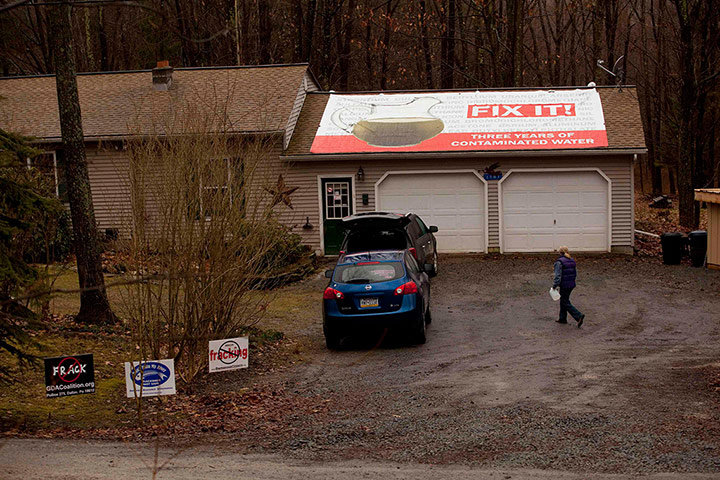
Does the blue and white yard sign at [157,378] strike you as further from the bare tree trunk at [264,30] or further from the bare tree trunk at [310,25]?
the bare tree trunk at [264,30]

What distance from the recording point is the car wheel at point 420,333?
43.8 ft

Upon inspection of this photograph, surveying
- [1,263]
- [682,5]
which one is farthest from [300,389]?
[682,5]

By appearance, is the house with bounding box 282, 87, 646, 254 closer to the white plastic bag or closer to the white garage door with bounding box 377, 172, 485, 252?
the white garage door with bounding box 377, 172, 485, 252

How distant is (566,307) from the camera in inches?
590

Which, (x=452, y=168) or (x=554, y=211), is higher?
(x=452, y=168)

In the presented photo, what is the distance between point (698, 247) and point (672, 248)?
2.23 feet

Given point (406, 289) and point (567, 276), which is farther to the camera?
point (567, 276)

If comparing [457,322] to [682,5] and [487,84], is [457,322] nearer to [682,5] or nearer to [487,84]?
[682,5]

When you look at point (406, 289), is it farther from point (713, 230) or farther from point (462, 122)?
point (462, 122)

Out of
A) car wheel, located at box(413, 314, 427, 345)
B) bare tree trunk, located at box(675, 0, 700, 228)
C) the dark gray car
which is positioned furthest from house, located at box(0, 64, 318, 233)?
bare tree trunk, located at box(675, 0, 700, 228)

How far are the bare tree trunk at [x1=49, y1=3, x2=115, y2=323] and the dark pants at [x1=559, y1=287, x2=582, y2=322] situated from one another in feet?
27.5

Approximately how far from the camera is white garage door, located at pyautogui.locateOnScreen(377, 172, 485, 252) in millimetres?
24062

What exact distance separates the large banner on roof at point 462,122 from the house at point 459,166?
2.4 inches

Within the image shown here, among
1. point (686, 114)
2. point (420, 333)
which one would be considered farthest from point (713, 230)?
point (420, 333)
